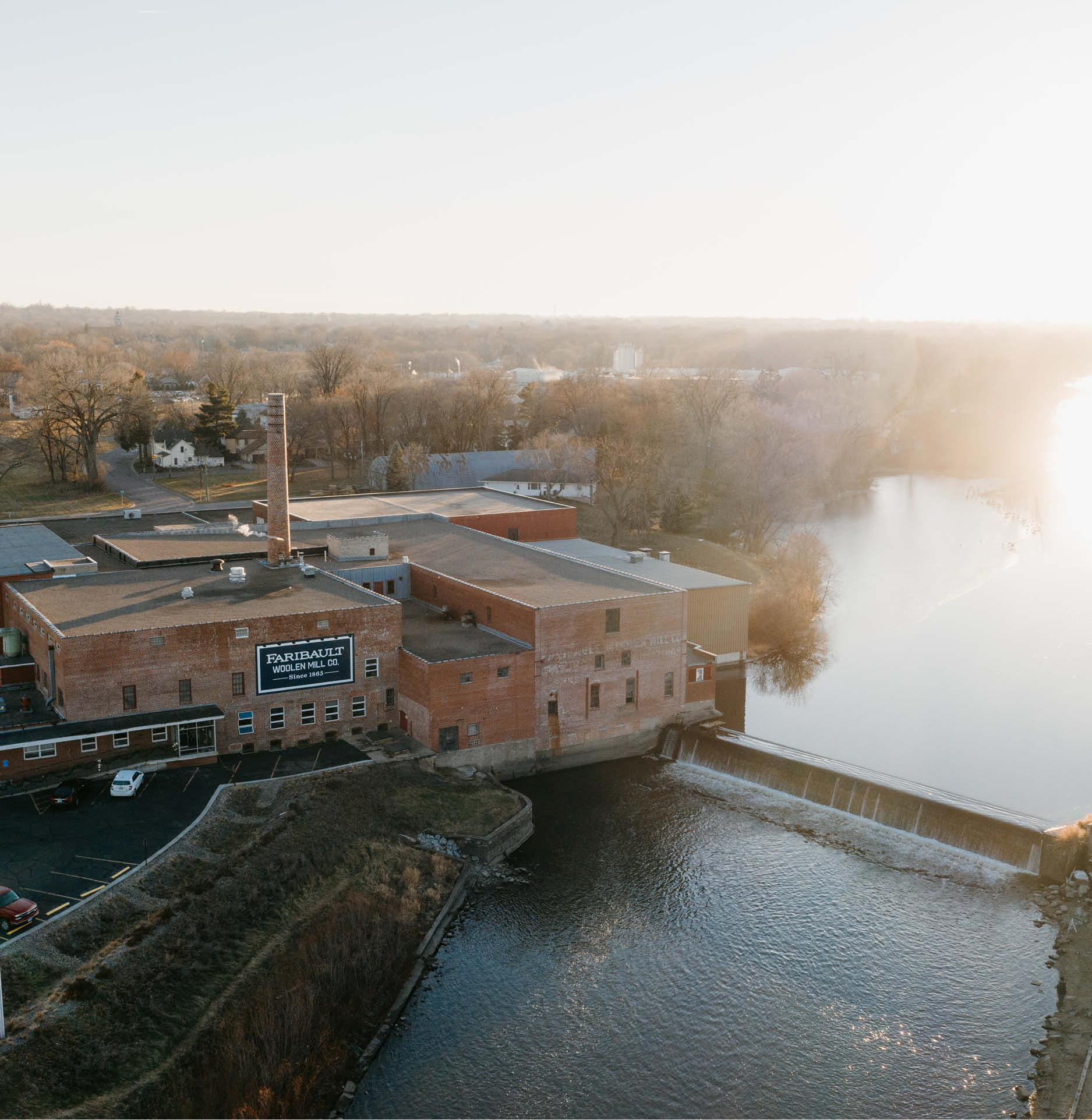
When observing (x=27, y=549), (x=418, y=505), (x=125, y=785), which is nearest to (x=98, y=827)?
(x=125, y=785)

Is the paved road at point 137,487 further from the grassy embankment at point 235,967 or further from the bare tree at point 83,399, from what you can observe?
the grassy embankment at point 235,967

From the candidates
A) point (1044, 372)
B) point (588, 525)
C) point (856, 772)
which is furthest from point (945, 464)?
point (856, 772)

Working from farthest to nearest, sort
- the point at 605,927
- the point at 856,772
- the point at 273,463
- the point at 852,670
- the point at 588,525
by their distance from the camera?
the point at 588,525 → the point at 852,670 → the point at 273,463 → the point at 856,772 → the point at 605,927

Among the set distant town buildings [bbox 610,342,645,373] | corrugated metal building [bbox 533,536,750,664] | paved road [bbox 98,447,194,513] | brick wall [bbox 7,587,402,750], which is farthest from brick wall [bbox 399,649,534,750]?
distant town buildings [bbox 610,342,645,373]

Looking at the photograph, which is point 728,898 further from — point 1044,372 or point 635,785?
point 1044,372

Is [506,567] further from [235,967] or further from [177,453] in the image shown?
[177,453]

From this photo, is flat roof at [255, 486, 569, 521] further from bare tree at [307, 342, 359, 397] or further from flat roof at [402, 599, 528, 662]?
bare tree at [307, 342, 359, 397]

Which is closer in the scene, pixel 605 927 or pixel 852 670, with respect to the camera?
pixel 605 927
